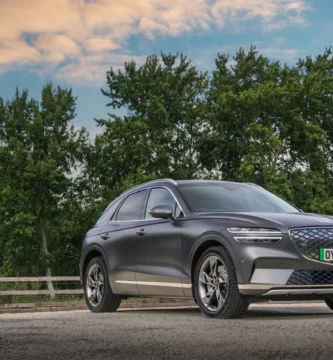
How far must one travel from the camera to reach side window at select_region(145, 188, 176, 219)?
429 inches

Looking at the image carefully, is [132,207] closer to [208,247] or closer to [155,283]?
[155,283]

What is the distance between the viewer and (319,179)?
1907 inches

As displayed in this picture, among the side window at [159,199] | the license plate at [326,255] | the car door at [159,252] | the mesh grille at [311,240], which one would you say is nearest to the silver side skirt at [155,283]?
the car door at [159,252]

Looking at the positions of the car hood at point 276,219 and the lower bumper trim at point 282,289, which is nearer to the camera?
the lower bumper trim at point 282,289

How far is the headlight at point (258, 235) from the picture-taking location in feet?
30.5

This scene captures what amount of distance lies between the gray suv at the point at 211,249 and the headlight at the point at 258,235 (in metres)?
0.01

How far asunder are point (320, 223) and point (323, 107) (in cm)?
4355

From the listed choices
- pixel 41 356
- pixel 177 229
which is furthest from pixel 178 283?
pixel 41 356

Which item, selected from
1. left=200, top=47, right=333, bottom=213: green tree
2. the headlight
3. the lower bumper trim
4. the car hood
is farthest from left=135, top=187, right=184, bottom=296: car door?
left=200, top=47, right=333, bottom=213: green tree

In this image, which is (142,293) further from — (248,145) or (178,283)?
(248,145)

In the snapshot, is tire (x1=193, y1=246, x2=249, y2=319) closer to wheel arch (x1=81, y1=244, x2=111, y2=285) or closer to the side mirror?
the side mirror

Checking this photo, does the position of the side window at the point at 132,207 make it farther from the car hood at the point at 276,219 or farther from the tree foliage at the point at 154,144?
the tree foliage at the point at 154,144

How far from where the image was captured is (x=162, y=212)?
10.3 metres

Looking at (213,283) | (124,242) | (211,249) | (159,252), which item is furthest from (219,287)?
(124,242)
